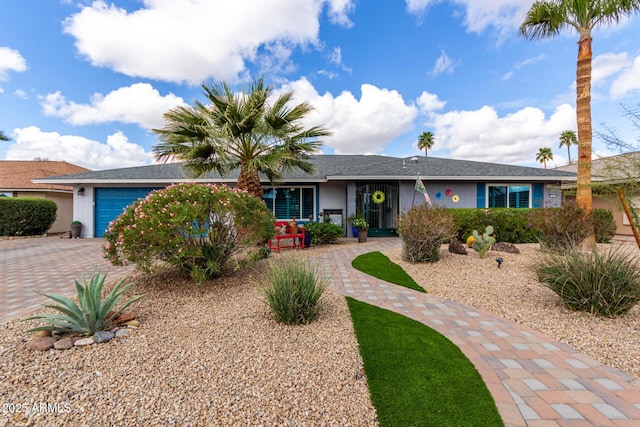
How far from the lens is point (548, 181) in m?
12.3

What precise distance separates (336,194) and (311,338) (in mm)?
10588

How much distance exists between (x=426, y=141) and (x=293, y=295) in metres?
32.5

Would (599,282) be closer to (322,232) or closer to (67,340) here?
(67,340)

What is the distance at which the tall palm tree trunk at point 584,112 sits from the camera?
8023mm

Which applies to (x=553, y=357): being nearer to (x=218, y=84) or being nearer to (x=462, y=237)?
(x=462, y=237)

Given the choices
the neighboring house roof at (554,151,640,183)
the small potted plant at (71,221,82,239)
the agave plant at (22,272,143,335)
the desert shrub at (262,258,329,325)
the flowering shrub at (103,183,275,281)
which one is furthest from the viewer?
the small potted plant at (71,221,82,239)

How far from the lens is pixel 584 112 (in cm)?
820

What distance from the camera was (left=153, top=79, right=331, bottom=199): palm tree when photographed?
25.2 feet

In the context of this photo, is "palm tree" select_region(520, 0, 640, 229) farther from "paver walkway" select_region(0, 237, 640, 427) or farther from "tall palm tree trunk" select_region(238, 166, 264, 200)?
"tall palm tree trunk" select_region(238, 166, 264, 200)

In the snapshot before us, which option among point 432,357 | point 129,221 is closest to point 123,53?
point 129,221

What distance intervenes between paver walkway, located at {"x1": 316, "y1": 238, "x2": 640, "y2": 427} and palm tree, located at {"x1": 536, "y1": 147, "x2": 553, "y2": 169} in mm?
41665

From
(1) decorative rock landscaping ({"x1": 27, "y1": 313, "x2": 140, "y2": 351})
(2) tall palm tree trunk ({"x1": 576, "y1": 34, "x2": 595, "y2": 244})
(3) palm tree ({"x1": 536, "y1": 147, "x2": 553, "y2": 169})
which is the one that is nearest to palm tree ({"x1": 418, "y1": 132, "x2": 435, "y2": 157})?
(3) palm tree ({"x1": 536, "y1": 147, "x2": 553, "y2": 169})

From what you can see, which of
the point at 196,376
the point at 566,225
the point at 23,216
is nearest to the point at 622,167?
the point at 566,225

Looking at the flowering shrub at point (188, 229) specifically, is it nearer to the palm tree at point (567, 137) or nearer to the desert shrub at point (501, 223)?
the desert shrub at point (501, 223)
